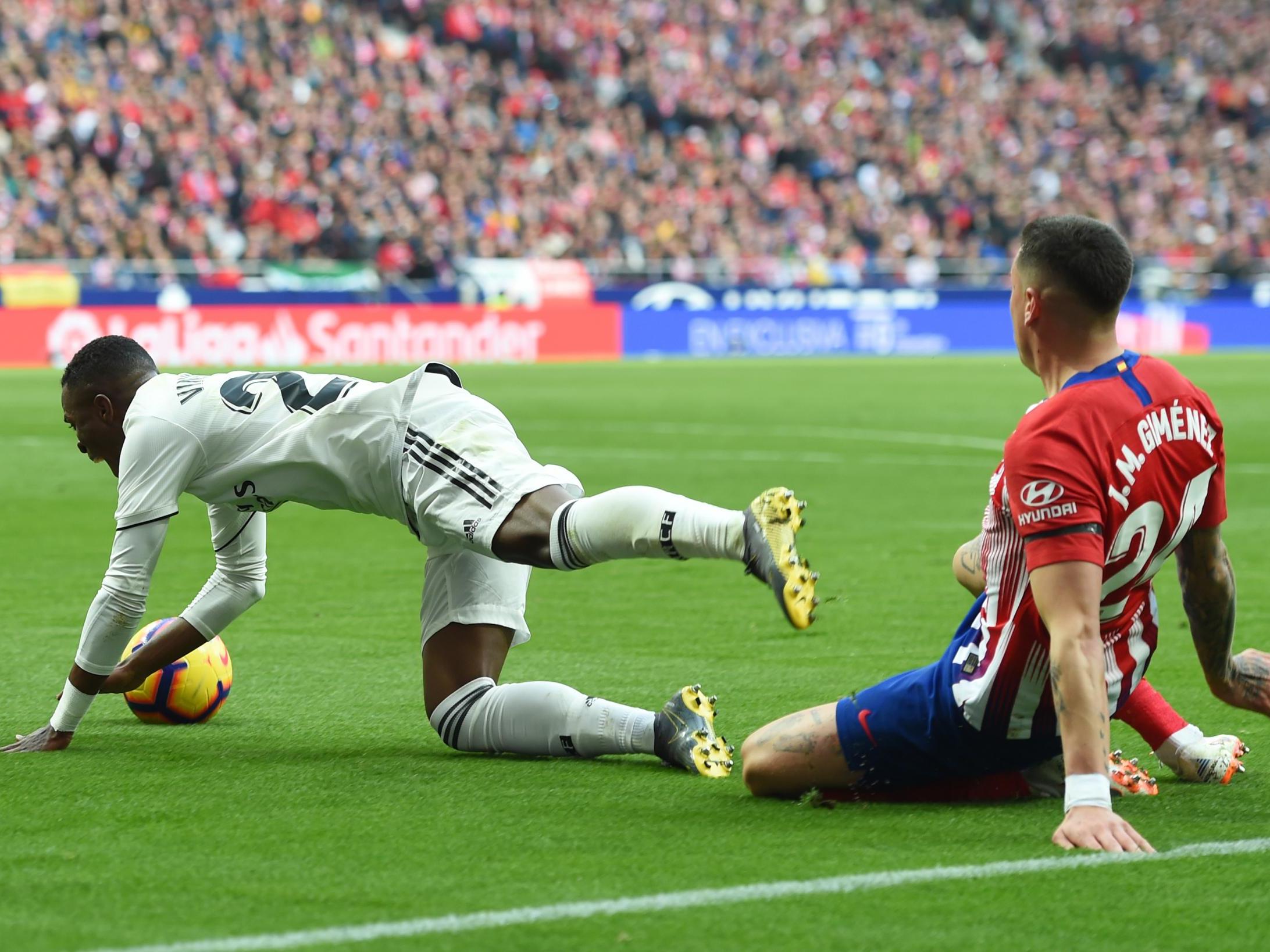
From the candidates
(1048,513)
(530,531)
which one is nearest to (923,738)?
(1048,513)

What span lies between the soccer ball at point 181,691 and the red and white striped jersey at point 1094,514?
2.77m

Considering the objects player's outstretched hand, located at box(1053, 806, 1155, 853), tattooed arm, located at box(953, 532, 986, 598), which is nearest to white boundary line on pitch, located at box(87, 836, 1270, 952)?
player's outstretched hand, located at box(1053, 806, 1155, 853)

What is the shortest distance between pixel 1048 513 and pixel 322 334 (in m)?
27.1

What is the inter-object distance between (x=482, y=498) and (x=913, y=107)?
41140 mm

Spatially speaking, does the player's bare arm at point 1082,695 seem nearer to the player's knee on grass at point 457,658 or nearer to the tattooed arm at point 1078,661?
the tattooed arm at point 1078,661

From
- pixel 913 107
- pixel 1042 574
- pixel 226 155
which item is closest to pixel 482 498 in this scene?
pixel 1042 574

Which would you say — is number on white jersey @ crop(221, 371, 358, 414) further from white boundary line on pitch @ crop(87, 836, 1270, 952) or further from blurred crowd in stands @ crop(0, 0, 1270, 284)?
blurred crowd in stands @ crop(0, 0, 1270, 284)

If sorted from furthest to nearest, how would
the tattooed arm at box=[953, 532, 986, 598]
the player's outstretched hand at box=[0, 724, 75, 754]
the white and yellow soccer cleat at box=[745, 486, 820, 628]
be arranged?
the player's outstretched hand at box=[0, 724, 75, 754] → the tattooed arm at box=[953, 532, 986, 598] → the white and yellow soccer cleat at box=[745, 486, 820, 628]

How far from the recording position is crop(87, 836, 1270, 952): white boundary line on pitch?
3.45 m

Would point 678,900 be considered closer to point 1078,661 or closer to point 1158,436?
point 1078,661

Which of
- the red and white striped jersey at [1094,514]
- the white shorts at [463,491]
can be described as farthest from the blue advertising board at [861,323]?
the red and white striped jersey at [1094,514]

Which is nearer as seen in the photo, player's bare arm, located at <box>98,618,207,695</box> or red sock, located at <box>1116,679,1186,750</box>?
red sock, located at <box>1116,679,1186,750</box>

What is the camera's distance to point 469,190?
3562 centimetres

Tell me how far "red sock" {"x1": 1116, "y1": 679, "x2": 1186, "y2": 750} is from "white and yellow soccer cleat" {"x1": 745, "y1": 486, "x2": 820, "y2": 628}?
3.68 feet
